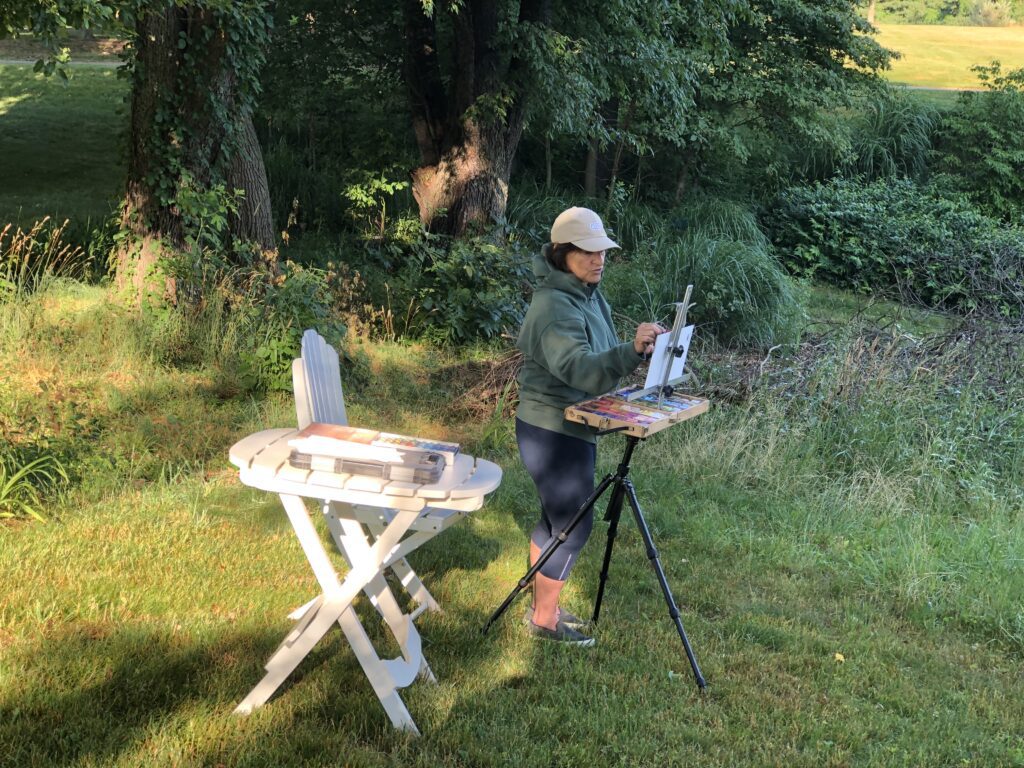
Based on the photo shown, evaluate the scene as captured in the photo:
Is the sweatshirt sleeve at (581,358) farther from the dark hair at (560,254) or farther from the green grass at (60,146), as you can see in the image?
the green grass at (60,146)

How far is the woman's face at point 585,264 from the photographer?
160 inches

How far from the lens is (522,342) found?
420 centimetres

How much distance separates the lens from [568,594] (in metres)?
4.95

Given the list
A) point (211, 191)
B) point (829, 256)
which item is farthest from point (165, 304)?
point (829, 256)

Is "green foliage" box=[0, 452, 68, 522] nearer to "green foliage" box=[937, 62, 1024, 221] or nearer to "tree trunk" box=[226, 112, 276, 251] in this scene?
"tree trunk" box=[226, 112, 276, 251]

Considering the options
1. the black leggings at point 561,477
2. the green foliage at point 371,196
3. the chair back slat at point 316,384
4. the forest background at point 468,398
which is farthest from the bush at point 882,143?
the chair back slat at point 316,384

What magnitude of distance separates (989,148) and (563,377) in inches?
825

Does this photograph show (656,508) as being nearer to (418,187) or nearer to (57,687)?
(57,687)

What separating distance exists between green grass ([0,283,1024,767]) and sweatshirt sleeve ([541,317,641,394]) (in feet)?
4.16

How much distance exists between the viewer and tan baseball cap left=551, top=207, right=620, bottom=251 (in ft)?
13.2

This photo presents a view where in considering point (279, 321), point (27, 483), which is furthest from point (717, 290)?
point (27, 483)

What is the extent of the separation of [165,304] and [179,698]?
17.9 ft

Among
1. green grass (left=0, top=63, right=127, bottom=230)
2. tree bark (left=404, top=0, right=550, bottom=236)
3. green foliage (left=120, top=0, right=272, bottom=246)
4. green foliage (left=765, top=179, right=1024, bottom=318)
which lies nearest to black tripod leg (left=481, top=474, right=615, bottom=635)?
green foliage (left=120, top=0, right=272, bottom=246)

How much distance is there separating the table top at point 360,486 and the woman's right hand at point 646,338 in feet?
2.53
